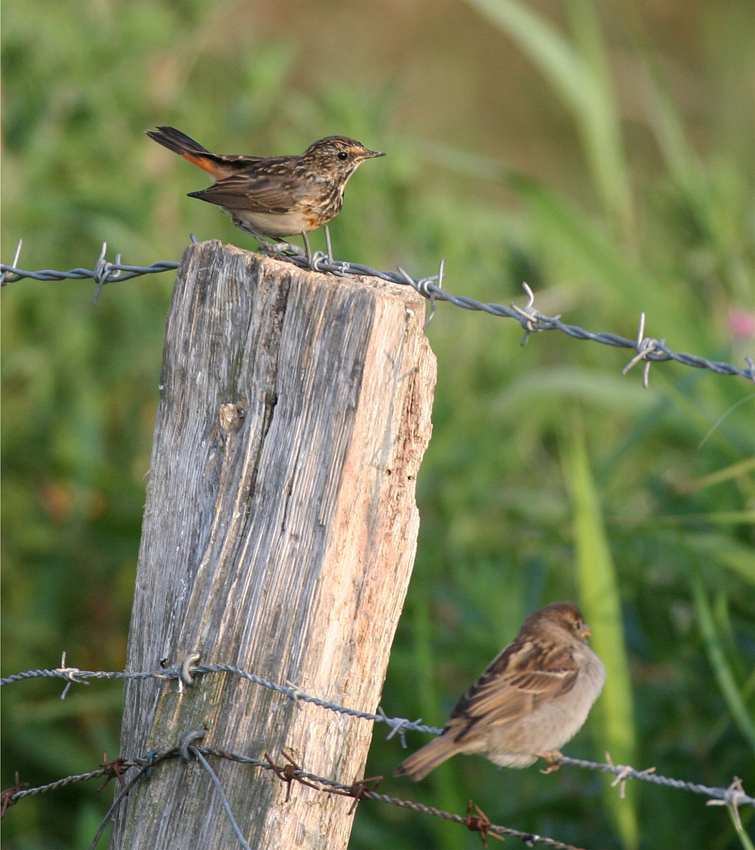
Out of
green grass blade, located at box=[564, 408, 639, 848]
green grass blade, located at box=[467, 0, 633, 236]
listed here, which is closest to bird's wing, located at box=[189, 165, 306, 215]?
green grass blade, located at box=[564, 408, 639, 848]

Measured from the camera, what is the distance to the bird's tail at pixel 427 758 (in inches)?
108

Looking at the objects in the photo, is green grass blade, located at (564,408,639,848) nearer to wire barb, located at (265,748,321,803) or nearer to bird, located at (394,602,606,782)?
bird, located at (394,602,606,782)

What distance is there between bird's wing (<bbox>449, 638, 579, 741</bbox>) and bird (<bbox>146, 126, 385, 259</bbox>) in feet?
5.79

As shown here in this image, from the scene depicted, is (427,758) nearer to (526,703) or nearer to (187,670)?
(526,703)

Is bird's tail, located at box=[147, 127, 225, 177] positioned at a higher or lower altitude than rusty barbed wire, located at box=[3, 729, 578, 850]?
higher

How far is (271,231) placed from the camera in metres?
3.98

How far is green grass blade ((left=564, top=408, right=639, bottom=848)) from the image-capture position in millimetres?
4086

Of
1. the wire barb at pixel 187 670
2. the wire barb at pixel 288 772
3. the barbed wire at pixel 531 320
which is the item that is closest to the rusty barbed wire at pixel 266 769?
the wire barb at pixel 288 772

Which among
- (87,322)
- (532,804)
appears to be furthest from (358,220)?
(532,804)

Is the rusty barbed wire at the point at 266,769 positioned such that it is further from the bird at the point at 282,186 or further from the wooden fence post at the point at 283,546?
the bird at the point at 282,186

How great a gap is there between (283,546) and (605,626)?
6.66ft

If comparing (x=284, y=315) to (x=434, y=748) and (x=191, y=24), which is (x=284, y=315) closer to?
(x=434, y=748)

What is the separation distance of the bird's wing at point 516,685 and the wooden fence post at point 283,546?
52cm

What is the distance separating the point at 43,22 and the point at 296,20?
12706mm
